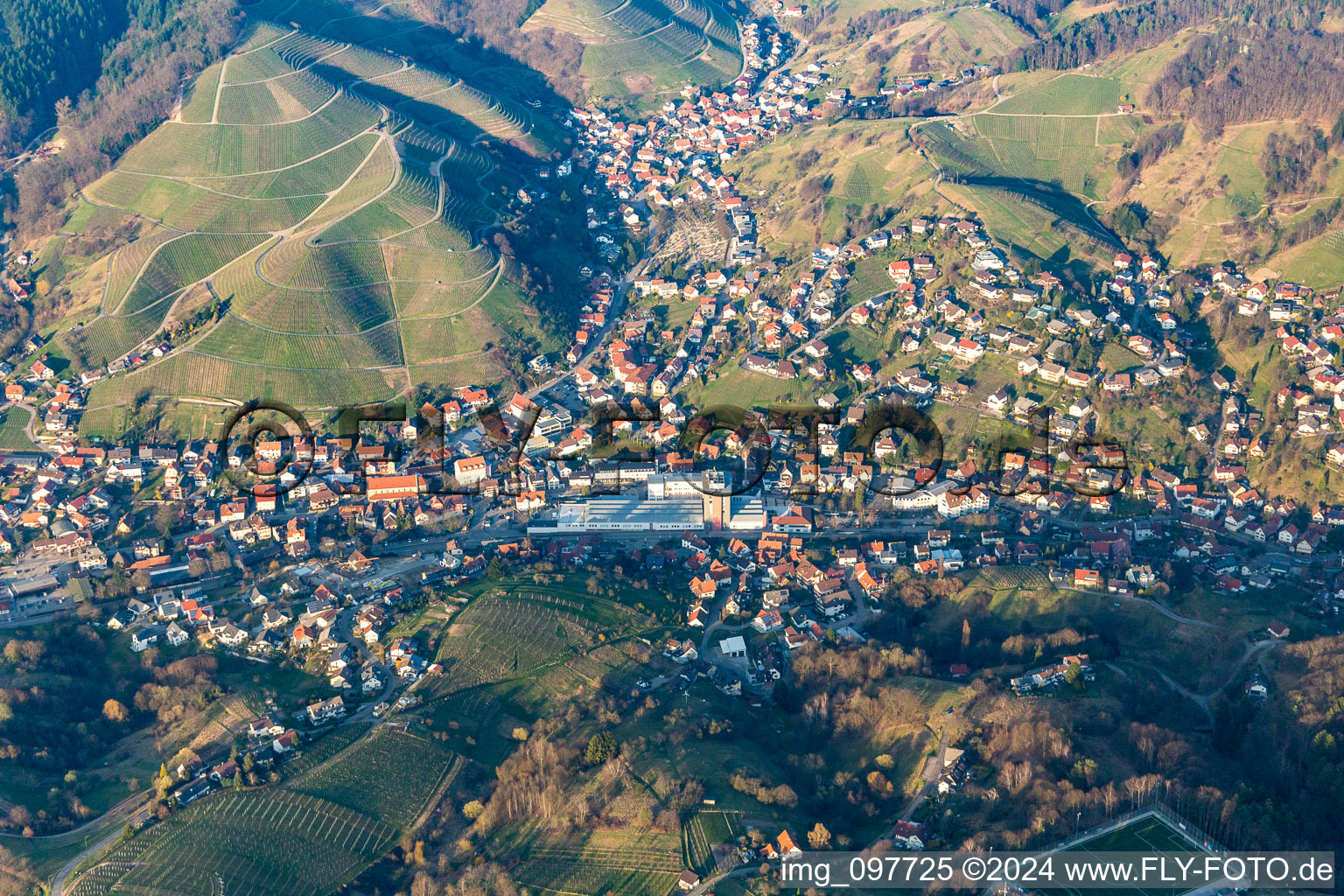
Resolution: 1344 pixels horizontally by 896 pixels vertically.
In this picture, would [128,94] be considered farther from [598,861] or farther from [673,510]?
[598,861]

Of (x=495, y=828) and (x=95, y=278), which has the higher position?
(x=95, y=278)

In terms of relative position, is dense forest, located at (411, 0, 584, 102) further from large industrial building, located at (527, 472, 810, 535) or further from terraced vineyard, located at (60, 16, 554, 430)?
large industrial building, located at (527, 472, 810, 535)

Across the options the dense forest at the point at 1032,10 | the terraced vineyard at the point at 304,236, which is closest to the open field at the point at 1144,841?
the terraced vineyard at the point at 304,236

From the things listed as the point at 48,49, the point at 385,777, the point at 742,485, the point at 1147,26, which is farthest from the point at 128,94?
the point at 1147,26

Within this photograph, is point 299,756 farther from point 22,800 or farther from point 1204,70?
point 1204,70

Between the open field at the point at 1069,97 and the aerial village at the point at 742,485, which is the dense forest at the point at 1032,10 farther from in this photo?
the aerial village at the point at 742,485

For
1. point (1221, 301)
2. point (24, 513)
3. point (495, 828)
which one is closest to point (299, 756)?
point (495, 828)
